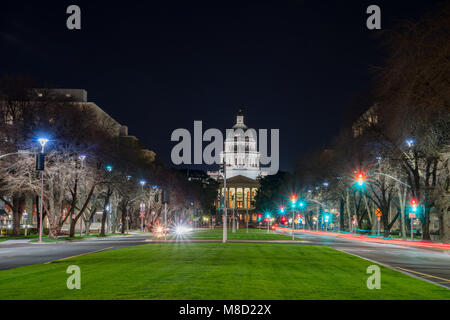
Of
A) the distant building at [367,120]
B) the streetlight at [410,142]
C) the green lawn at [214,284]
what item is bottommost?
the green lawn at [214,284]

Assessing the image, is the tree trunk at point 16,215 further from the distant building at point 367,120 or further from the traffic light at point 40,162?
the distant building at point 367,120

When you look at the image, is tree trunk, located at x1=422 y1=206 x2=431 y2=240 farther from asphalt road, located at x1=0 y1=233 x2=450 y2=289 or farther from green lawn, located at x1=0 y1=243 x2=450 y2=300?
green lawn, located at x1=0 y1=243 x2=450 y2=300

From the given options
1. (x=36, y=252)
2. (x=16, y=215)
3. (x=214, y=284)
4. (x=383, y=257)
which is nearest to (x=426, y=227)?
(x=383, y=257)

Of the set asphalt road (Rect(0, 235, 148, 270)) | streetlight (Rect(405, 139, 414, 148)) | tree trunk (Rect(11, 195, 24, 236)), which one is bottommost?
asphalt road (Rect(0, 235, 148, 270))

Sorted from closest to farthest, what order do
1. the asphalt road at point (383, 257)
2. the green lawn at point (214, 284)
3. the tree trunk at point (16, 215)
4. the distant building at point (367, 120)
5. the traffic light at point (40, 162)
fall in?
the green lawn at point (214, 284) → the asphalt road at point (383, 257) → the traffic light at point (40, 162) → the distant building at point (367, 120) → the tree trunk at point (16, 215)

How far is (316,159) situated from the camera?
9356 cm

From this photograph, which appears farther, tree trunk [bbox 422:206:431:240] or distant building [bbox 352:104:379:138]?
tree trunk [bbox 422:206:431:240]

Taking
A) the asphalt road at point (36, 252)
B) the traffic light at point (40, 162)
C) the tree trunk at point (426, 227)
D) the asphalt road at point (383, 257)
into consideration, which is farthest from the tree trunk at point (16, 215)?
the tree trunk at point (426, 227)

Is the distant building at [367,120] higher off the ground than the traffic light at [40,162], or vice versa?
the distant building at [367,120]

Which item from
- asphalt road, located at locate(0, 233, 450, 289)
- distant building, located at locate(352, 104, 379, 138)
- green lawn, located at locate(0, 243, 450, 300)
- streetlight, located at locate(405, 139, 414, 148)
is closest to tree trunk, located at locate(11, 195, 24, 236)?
asphalt road, located at locate(0, 233, 450, 289)

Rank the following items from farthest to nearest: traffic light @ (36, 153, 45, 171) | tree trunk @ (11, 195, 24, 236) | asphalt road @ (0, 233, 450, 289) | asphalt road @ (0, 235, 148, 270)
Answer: tree trunk @ (11, 195, 24, 236) < traffic light @ (36, 153, 45, 171) < asphalt road @ (0, 235, 148, 270) < asphalt road @ (0, 233, 450, 289)
